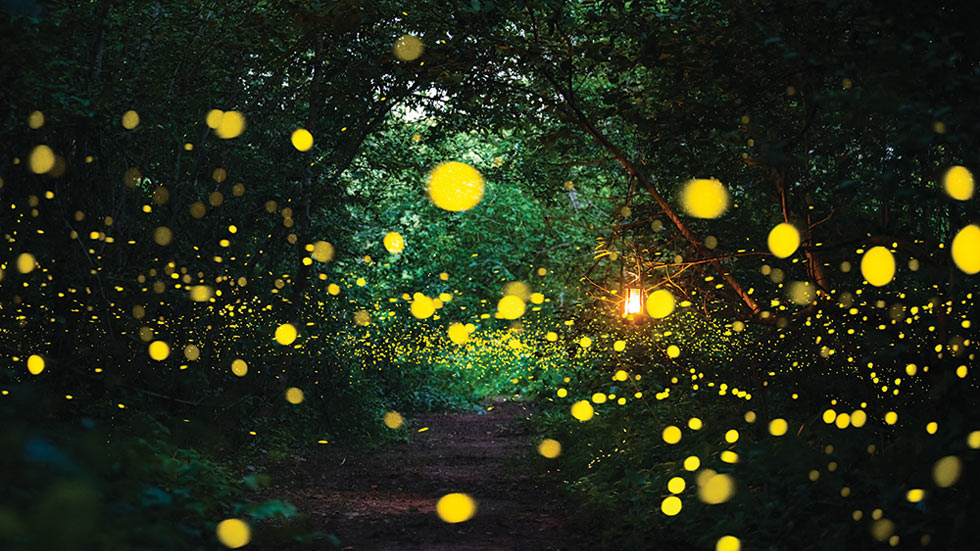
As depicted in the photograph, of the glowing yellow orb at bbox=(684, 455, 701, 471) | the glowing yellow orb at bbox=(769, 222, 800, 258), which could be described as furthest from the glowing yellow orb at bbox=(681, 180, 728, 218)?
the glowing yellow orb at bbox=(684, 455, 701, 471)

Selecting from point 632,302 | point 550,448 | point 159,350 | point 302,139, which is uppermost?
point 302,139

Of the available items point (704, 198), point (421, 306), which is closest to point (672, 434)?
point (704, 198)

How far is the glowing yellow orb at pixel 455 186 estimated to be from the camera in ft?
46.5

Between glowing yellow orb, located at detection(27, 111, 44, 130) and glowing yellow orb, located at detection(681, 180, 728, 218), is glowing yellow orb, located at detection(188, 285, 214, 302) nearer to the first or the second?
glowing yellow orb, located at detection(27, 111, 44, 130)

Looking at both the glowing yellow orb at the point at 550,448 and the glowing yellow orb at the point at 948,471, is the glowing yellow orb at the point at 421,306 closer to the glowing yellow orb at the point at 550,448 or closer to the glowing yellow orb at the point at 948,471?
A: the glowing yellow orb at the point at 550,448

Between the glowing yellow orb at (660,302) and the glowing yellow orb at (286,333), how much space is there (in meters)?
5.16

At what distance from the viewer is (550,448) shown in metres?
10.3

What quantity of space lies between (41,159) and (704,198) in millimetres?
5774

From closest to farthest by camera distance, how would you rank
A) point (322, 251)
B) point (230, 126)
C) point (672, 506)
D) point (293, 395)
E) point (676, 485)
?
point (672, 506) → point (676, 485) → point (230, 126) → point (322, 251) → point (293, 395)

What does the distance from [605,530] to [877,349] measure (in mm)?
2332

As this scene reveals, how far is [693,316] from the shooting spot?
8.54m

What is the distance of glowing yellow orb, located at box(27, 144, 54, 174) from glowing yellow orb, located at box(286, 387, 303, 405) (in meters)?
4.78

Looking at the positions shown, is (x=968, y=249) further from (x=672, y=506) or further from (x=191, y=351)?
(x=191, y=351)

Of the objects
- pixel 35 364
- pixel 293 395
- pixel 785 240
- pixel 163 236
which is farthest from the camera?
pixel 293 395
